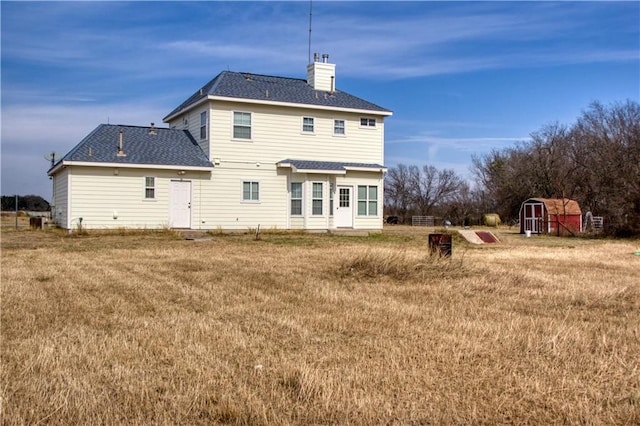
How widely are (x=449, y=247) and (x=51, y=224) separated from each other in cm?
1918

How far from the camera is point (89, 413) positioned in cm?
403

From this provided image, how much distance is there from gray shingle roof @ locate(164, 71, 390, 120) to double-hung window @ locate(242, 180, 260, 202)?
353 cm

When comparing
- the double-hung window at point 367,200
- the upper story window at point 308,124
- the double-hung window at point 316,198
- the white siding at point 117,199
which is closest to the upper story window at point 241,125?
the upper story window at point 308,124

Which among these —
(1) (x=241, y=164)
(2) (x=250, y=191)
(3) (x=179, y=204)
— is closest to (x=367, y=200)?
(2) (x=250, y=191)

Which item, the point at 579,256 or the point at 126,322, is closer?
the point at 126,322

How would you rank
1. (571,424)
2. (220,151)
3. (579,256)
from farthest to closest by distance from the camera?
(220,151), (579,256), (571,424)

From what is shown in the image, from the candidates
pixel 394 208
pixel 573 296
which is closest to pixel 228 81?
pixel 573 296

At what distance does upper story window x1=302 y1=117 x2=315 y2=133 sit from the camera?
27.4 meters

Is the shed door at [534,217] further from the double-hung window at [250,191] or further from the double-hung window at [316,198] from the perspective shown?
the double-hung window at [250,191]

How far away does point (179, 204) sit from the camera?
2495 cm

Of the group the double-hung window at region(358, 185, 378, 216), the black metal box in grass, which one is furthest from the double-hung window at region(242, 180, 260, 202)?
the black metal box in grass

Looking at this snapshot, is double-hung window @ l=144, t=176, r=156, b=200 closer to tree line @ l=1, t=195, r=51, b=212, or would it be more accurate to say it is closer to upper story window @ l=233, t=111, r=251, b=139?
upper story window @ l=233, t=111, r=251, b=139

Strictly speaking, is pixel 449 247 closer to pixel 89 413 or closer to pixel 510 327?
pixel 510 327

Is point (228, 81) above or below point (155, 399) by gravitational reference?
above
